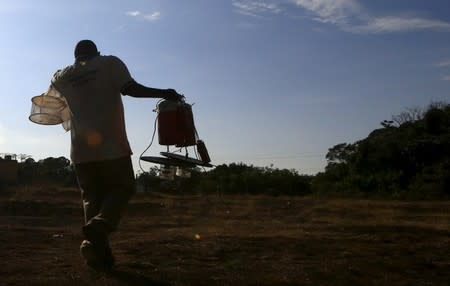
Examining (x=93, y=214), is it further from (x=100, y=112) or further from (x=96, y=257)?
(x=100, y=112)

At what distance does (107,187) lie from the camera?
4.48 m

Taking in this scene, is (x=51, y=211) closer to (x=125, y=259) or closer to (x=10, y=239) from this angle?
(x=10, y=239)

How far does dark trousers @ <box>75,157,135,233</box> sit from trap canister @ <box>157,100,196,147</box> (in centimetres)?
87

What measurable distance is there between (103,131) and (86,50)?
689 mm

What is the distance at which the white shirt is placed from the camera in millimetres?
4363

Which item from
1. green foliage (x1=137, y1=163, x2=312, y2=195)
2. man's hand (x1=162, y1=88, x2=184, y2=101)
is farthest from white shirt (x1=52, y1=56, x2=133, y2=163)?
green foliage (x1=137, y1=163, x2=312, y2=195)

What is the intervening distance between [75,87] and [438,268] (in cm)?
318

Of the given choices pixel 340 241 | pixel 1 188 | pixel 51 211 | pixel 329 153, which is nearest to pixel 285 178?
pixel 329 153

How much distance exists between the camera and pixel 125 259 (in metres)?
4.82

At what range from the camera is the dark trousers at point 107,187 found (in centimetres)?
426

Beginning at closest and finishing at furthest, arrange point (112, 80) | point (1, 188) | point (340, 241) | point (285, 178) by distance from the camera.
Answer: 1. point (112, 80)
2. point (340, 241)
3. point (1, 188)
4. point (285, 178)

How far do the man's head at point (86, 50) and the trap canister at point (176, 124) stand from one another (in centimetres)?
87

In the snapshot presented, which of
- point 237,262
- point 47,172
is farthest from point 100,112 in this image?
point 47,172

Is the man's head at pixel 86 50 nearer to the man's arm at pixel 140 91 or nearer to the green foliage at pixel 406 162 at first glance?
the man's arm at pixel 140 91
